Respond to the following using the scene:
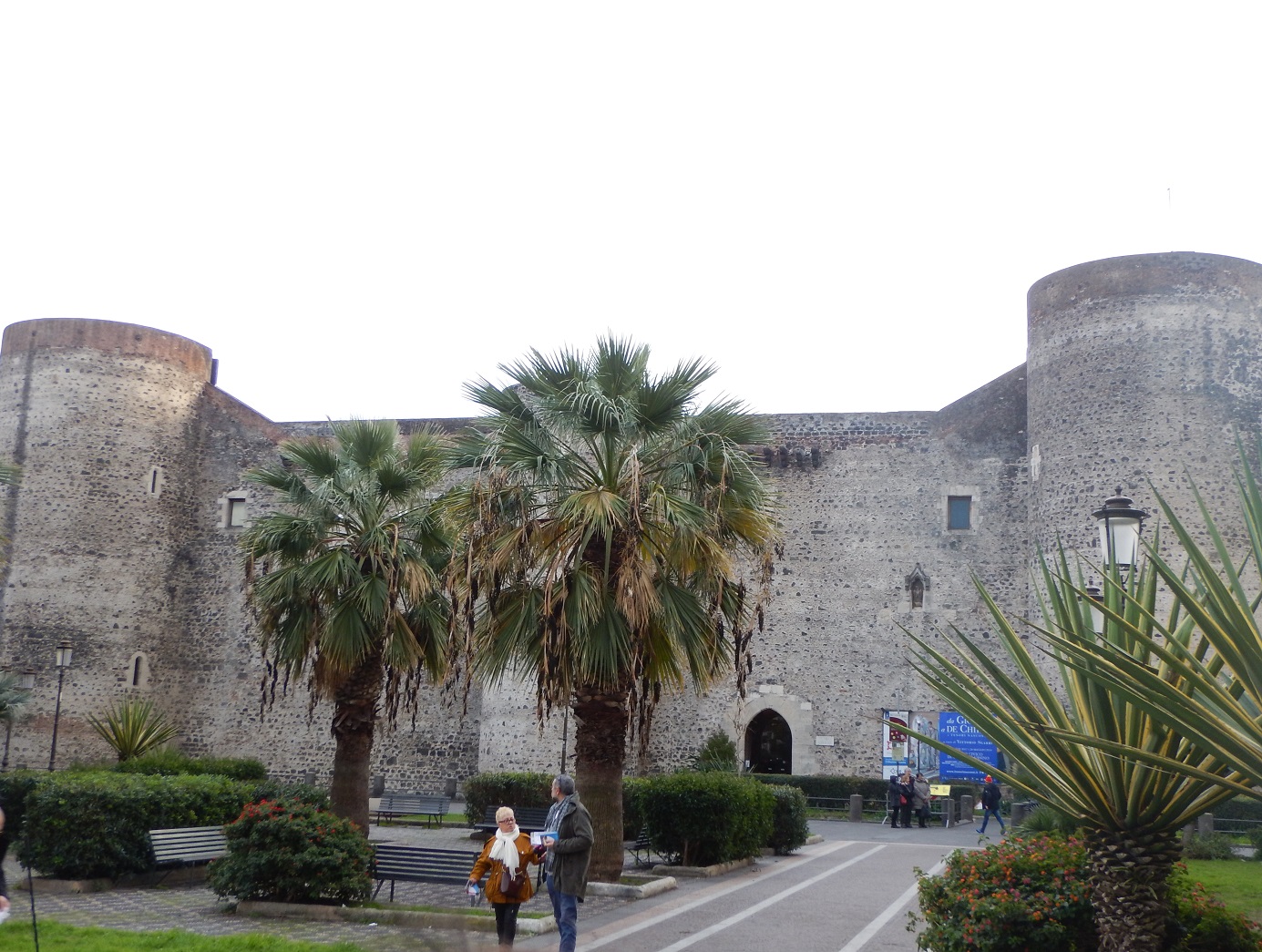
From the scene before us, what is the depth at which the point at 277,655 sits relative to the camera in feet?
47.4

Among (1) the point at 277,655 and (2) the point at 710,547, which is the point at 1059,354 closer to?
(2) the point at 710,547

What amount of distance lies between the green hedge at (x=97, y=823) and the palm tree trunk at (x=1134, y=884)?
31.0ft

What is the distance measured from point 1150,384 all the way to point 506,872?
18.9 metres

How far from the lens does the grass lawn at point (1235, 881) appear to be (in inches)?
447

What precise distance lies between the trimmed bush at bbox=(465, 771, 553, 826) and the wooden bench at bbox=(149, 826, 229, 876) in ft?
22.1

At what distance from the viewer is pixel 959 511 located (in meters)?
27.6

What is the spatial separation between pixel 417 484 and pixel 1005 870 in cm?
920

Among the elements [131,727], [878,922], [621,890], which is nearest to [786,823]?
[621,890]

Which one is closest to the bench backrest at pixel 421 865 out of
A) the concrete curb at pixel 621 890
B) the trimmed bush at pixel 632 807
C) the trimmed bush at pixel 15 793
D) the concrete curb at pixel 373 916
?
the concrete curb at pixel 373 916

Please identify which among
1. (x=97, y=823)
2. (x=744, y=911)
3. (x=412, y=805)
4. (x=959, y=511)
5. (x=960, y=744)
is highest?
(x=959, y=511)

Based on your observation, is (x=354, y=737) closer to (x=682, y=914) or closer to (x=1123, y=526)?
(x=682, y=914)

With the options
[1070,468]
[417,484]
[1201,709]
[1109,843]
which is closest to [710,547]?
[417,484]

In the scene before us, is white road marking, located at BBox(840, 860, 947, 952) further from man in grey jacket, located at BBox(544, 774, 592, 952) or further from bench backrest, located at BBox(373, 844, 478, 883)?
bench backrest, located at BBox(373, 844, 478, 883)

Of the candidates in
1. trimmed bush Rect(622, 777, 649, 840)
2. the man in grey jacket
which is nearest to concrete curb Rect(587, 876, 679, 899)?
trimmed bush Rect(622, 777, 649, 840)
